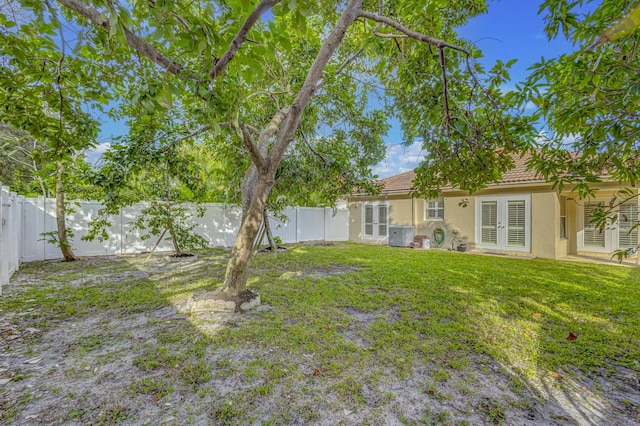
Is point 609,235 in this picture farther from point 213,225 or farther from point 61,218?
point 61,218

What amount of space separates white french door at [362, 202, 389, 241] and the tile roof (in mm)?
1038

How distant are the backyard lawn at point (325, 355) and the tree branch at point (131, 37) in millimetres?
2760

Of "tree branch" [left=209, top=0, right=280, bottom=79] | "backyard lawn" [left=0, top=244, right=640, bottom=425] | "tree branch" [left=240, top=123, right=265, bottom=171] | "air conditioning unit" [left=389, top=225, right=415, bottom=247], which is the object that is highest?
"tree branch" [left=209, top=0, right=280, bottom=79]

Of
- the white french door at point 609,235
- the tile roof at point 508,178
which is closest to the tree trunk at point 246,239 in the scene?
the tile roof at point 508,178

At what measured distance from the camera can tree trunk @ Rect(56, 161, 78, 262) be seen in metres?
7.74

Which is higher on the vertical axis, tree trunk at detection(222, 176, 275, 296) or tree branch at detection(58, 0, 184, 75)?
tree branch at detection(58, 0, 184, 75)

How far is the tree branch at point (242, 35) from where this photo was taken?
2361 mm

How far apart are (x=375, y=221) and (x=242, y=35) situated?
1314cm

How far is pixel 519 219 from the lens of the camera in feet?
34.3

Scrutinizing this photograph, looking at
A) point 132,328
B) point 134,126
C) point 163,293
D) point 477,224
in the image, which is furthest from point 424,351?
point 477,224

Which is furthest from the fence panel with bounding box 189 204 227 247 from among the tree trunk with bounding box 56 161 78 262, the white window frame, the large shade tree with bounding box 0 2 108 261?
the white window frame

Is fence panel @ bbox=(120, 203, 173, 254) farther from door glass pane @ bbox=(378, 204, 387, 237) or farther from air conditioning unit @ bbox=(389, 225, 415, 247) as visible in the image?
door glass pane @ bbox=(378, 204, 387, 237)

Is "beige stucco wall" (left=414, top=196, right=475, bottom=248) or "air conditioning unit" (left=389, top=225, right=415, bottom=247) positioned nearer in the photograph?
"beige stucco wall" (left=414, top=196, right=475, bottom=248)

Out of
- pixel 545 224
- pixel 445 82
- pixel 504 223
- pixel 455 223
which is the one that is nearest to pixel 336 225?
pixel 455 223
